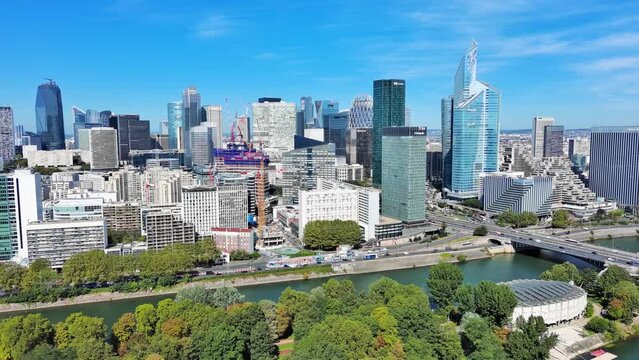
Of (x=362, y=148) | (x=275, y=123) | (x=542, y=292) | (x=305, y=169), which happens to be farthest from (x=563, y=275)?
(x=275, y=123)

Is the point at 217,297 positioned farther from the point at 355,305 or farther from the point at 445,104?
the point at 445,104

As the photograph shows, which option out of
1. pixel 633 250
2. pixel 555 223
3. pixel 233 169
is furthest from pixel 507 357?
pixel 233 169

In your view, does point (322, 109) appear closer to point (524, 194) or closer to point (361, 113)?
point (361, 113)

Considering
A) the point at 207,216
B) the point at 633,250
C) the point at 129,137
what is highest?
the point at 129,137

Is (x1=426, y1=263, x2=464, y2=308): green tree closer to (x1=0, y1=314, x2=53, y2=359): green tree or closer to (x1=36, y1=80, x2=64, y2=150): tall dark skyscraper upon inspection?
(x1=0, y1=314, x2=53, y2=359): green tree

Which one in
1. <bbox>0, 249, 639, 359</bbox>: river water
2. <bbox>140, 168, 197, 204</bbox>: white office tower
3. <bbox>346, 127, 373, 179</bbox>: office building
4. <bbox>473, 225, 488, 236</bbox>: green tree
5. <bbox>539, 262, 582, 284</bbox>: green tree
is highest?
<bbox>346, 127, 373, 179</bbox>: office building

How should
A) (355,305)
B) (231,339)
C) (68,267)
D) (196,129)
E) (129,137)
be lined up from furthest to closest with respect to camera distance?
(129,137) → (196,129) → (68,267) → (355,305) → (231,339)

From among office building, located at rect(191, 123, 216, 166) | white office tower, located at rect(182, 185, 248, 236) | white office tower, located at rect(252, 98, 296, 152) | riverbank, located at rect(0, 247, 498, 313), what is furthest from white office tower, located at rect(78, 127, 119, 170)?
riverbank, located at rect(0, 247, 498, 313)
